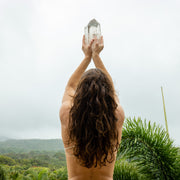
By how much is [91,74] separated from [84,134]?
0.37 m

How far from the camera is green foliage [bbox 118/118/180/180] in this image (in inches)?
205

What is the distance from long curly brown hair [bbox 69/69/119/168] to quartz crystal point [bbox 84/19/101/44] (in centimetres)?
56

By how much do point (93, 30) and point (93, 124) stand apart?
2.79 feet

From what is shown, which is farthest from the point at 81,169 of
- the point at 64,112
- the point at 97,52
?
the point at 97,52

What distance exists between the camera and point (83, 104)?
1.30 m

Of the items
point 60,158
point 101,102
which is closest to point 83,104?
point 101,102

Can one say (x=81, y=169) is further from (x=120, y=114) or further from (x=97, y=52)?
(x=97, y=52)

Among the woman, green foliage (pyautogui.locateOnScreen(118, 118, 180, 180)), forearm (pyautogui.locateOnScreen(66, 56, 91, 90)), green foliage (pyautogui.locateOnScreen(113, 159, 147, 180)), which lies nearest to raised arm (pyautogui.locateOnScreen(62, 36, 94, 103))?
forearm (pyautogui.locateOnScreen(66, 56, 91, 90))

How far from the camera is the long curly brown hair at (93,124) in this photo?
1265 millimetres

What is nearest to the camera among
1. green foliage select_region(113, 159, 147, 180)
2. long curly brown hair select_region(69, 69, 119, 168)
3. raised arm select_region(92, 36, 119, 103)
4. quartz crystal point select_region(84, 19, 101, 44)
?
long curly brown hair select_region(69, 69, 119, 168)

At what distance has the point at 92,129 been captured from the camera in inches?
50.0

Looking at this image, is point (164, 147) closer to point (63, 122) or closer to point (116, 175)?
point (116, 175)

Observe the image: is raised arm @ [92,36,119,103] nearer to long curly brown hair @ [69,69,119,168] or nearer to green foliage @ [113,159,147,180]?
long curly brown hair @ [69,69,119,168]

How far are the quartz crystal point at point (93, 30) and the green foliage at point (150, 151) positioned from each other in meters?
4.01
